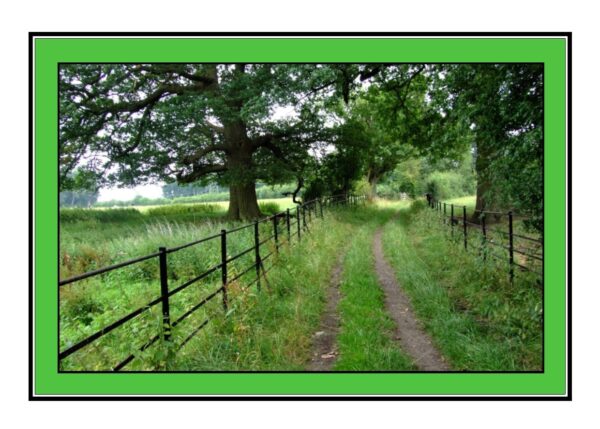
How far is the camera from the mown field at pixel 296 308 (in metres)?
3.29

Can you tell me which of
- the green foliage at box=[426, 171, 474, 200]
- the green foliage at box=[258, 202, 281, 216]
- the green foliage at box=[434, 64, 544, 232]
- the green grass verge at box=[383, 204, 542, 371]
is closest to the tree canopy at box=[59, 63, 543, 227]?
the green foliage at box=[434, 64, 544, 232]

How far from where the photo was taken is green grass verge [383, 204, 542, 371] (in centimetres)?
333

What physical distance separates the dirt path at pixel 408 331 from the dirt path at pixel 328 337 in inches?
29.5

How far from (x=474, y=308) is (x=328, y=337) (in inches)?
83.8

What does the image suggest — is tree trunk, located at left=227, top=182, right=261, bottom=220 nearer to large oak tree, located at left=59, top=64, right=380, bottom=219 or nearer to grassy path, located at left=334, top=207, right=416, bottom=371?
large oak tree, located at left=59, top=64, right=380, bottom=219

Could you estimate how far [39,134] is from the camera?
2.83 metres

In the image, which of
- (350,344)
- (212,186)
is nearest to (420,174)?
(212,186)

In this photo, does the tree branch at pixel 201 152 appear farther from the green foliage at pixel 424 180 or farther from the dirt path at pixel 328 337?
the green foliage at pixel 424 180

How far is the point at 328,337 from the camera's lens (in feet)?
13.6

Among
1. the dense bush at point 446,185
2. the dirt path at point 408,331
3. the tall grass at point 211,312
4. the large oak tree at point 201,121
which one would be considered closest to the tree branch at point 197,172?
the large oak tree at point 201,121

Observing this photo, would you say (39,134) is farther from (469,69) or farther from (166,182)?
(166,182)

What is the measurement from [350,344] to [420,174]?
31.7 m

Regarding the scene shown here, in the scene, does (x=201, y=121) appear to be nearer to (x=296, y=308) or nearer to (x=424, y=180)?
(x=296, y=308)

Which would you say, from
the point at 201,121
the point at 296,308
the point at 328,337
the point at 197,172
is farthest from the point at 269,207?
the point at 328,337
